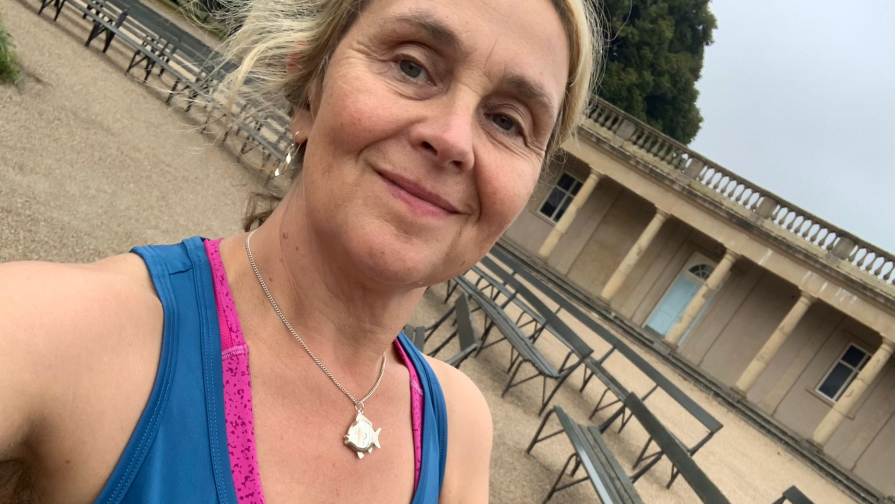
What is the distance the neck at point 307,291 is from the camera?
117 cm

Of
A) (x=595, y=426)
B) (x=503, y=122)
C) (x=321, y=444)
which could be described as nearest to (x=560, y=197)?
(x=595, y=426)

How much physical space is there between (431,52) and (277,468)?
785 mm

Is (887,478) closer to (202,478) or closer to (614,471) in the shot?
(614,471)

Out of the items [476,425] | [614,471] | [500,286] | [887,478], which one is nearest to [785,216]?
[887,478]

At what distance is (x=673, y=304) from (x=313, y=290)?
22.0m

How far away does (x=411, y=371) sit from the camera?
1.57 meters

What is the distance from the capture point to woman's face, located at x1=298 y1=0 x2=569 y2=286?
1.07m

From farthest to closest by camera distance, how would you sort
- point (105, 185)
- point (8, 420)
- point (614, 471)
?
point (105, 185) < point (614, 471) < point (8, 420)

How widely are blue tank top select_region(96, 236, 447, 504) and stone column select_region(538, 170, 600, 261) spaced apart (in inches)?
817

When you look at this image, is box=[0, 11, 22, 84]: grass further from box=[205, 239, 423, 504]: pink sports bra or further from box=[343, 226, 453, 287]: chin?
box=[343, 226, 453, 287]: chin

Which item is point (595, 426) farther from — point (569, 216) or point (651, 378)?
point (569, 216)

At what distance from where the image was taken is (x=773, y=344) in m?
18.2

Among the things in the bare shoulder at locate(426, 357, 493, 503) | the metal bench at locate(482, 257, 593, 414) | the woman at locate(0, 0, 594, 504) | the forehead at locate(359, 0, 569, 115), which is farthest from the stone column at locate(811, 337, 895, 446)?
the forehead at locate(359, 0, 569, 115)

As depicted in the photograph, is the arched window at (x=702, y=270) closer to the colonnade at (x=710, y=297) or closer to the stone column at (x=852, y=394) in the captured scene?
the colonnade at (x=710, y=297)
